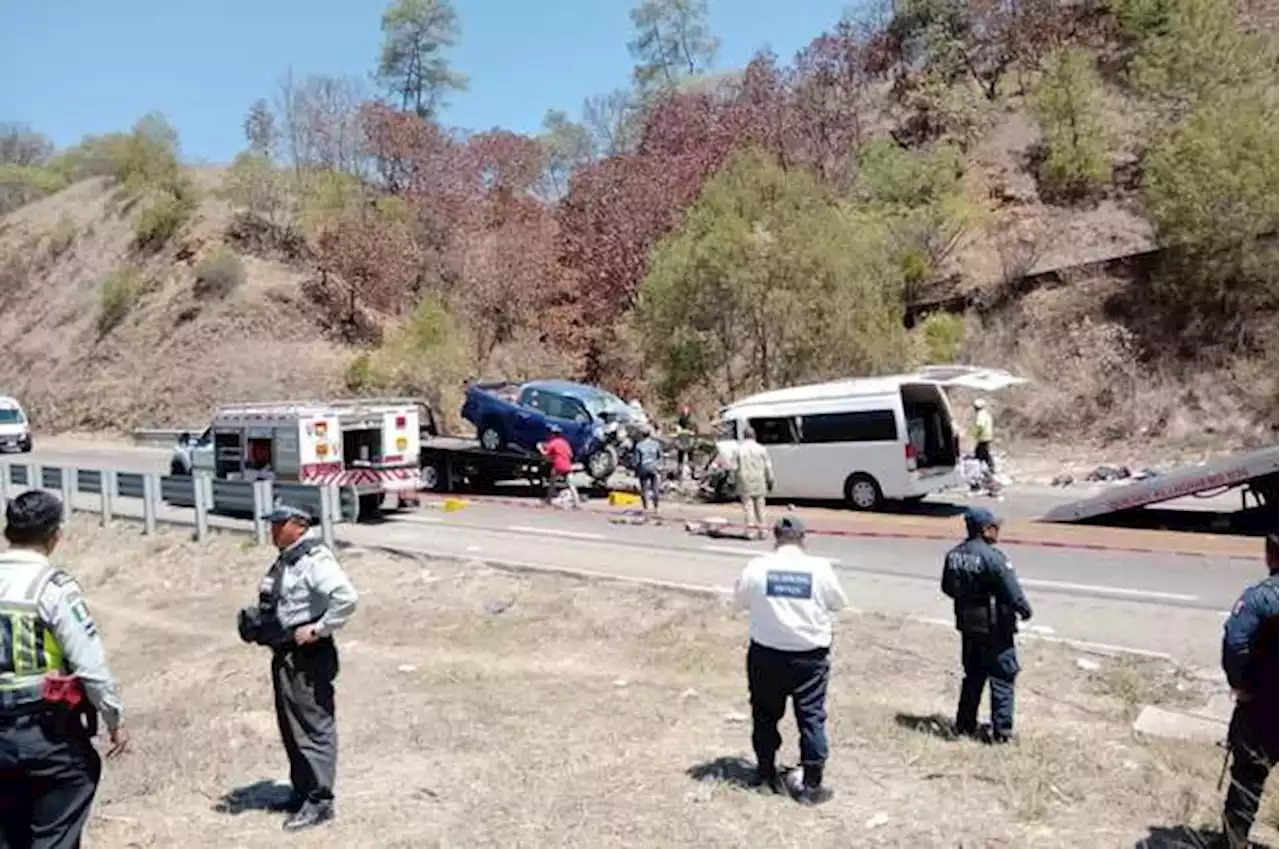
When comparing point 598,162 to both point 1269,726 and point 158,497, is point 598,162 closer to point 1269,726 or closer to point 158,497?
point 158,497

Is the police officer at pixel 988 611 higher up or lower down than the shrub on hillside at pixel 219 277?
lower down

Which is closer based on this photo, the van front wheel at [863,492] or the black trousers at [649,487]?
the black trousers at [649,487]

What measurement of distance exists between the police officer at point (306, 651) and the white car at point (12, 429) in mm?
37321

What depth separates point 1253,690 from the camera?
539cm

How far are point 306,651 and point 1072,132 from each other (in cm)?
3787

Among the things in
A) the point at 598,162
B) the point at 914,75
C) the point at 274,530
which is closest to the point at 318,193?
the point at 598,162

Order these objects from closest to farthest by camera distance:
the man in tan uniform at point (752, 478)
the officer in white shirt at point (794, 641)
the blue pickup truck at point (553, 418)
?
the officer in white shirt at point (794, 641)
the man in tan uniform at point (752, 478)
the blue pickup truck at point (553, 418)

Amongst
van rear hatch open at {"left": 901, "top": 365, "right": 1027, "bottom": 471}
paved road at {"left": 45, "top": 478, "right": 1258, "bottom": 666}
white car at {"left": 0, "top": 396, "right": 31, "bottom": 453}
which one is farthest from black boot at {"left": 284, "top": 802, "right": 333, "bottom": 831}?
white car at {"left": 0, "top": 396, "right": 31, "bottom": 453}

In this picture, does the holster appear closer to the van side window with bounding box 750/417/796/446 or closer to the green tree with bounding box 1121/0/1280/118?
the van side window with bounding box 750/417/796/446

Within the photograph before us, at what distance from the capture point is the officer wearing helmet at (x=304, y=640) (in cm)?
627

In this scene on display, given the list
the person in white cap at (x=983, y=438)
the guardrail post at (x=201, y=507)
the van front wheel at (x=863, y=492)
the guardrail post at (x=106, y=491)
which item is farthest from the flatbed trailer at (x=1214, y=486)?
the guardrail post at (x=106, y=491)

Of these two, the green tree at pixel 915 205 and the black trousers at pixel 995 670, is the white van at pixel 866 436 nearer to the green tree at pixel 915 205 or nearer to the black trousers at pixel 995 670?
the black trousers at pixel 995 670

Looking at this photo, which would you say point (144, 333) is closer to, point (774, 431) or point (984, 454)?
point (774, 431)

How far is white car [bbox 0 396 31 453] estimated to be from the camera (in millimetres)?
38531
